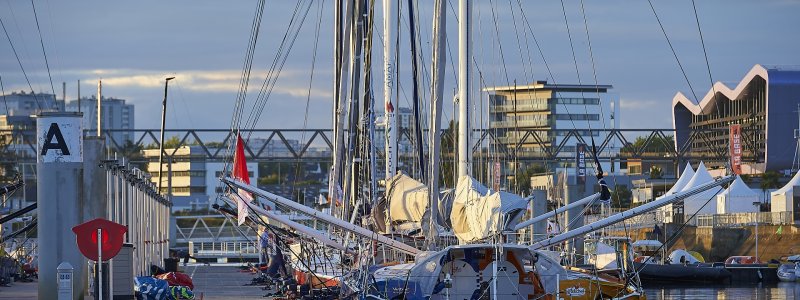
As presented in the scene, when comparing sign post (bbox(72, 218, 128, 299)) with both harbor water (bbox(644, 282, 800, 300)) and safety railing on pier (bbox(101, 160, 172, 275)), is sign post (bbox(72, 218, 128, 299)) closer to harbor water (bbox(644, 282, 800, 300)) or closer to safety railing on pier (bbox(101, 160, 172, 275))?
safety railing on pier (bbox(101, 160, 172, 275))

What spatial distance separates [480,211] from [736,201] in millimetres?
73903

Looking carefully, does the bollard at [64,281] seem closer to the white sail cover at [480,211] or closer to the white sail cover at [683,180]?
the white sail cover at [480,211]

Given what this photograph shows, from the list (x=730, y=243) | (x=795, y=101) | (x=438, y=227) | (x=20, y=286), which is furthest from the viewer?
(x=795, y=101)

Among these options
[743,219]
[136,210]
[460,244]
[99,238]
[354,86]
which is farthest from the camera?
[743,219]

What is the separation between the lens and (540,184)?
5423 inches

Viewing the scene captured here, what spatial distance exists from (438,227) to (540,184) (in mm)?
104651

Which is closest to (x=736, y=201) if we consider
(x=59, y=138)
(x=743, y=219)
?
(x=743, y=219)

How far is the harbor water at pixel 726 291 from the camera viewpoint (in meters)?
51.2

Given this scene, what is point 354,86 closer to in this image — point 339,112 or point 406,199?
point 339,112

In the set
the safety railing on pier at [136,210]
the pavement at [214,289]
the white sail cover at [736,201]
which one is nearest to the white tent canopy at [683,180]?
the white sail cover at [736,201]

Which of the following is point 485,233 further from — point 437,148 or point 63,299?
point 63,299

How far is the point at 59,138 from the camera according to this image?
32.1 meters

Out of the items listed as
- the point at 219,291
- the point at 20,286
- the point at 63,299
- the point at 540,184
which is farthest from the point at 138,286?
the point at 540,184

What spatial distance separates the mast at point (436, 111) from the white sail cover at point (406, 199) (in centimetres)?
372
